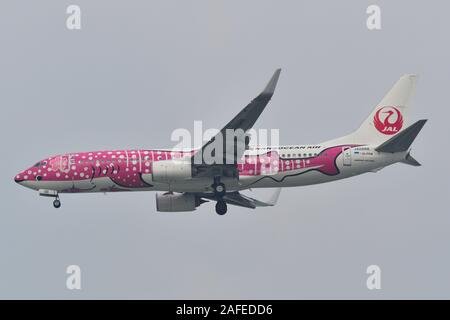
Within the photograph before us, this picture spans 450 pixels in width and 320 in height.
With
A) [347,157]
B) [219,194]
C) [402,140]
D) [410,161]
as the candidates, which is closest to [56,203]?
[219,194]

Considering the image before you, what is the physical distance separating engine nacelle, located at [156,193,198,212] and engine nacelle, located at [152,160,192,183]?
507cm

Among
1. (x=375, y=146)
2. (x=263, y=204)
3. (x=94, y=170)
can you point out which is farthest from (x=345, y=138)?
(x=94, y=170)

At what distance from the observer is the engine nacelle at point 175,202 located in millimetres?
66812

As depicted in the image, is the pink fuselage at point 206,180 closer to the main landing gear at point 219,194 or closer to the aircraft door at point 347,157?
the aircraft door at point 347,157

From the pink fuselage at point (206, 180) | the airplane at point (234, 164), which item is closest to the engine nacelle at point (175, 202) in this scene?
the airplane at point (234, 164)

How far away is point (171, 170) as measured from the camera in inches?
2416

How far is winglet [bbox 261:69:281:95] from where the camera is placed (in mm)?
55062

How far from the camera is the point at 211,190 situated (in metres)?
64.1

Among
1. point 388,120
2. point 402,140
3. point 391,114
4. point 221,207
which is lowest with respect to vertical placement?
point 221,207

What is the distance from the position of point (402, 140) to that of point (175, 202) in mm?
14472

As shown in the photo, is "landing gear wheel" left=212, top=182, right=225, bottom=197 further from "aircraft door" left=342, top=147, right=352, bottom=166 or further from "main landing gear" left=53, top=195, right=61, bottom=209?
"main landing gear" left=53, top=195, right=61, bottom=209

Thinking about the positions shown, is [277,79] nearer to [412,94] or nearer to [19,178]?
[412,94]

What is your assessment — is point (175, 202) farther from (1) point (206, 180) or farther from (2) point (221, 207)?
(1) point (206, 180)

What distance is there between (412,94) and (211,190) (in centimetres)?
1315
